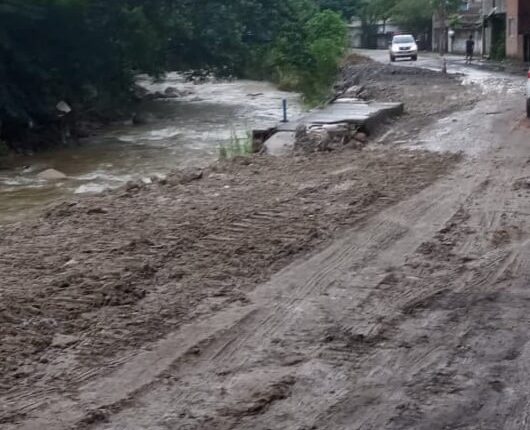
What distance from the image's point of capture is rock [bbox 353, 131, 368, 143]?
18.5m

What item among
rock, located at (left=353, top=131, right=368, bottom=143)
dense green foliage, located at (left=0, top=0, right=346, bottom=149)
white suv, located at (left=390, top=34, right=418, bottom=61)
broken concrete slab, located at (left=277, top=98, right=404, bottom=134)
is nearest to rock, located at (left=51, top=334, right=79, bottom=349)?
rock, located at (left=353, top=131, right=368, bottom=143)

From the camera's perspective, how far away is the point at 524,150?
1595cm

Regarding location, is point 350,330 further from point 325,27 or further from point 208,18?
point 325,27

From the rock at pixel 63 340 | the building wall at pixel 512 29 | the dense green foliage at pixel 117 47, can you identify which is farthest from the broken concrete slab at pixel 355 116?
the building wall at pixel 512 29

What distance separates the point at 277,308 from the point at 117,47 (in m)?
25.4

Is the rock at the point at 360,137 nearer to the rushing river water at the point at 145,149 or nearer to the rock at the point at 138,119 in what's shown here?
the rushing river water at the point at 145,149

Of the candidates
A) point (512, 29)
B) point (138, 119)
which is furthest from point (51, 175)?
point (512, 29)

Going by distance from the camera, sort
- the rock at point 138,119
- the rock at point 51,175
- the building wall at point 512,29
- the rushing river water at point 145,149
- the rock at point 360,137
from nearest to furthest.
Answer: the rock at point 360,137, the rushing river water at point 145,149, the rock at point 51,175, the rock at point 138,119, the building wall at point 512,29

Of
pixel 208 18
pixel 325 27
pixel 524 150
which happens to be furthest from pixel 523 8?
pixel 524 150

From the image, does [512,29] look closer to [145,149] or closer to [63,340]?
[145,149]

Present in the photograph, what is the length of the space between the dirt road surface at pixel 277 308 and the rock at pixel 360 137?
5037 mm

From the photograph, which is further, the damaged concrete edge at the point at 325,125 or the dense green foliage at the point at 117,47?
the dense green foliage at the point at 117,47

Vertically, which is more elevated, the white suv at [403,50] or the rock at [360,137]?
the rock at [360,137]

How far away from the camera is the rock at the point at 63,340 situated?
21.5 ft
